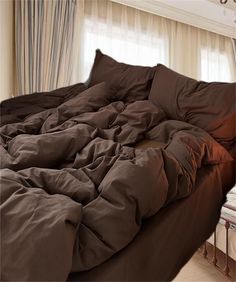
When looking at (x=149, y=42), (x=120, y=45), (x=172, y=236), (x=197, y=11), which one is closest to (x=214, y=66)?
(x=197, y=11)

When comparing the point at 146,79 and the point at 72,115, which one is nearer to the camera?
the point at 72,115

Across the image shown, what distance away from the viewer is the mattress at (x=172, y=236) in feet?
2.54

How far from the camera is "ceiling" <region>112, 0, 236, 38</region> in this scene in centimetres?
299

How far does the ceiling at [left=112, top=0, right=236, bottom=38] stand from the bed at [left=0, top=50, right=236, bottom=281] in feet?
5.29

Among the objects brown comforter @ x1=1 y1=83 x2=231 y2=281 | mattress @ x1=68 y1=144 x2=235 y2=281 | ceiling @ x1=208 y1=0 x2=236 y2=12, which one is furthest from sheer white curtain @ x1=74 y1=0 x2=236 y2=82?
mattress @ x1=68 y1=144 x2=235 y2=281

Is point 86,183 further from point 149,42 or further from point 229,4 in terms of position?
point 229,4

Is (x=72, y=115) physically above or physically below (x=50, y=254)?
above

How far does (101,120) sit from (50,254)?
853 millimetres

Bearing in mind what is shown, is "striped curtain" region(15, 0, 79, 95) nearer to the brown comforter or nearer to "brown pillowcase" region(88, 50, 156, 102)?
"brown pillowcase" region(88, 50, 156, 102)

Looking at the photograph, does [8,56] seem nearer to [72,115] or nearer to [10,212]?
[72,115]

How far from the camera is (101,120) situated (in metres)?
1.41

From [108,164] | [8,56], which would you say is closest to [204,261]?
[108,164]

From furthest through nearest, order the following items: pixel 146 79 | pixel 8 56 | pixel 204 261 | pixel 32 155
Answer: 1. pixel 8 56
2. pixel 146 79
3. pixel 204 261
4. pixel 32 155

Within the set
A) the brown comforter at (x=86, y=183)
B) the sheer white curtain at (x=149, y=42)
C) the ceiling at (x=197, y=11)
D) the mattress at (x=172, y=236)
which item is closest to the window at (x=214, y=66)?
the sheer white curtain at (x=149, y=42)
